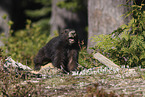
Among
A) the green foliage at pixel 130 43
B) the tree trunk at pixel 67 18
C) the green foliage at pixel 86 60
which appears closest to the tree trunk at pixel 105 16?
the green foliage at pixel 86 60

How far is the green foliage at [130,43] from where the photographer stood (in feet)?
22.2

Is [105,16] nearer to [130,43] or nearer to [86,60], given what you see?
[86,60]

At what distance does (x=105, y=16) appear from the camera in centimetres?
841

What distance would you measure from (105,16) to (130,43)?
1.83 m

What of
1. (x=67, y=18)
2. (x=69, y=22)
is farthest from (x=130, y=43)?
(x=67, y=18)

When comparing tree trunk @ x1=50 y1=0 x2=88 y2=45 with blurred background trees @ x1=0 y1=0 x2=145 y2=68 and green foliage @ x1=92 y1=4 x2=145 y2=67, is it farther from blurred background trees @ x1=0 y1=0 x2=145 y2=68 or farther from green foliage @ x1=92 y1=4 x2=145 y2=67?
green foliage @ x1=92 y1=4 x2=145 y2=67

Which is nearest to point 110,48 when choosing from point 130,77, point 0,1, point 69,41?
point 69,41

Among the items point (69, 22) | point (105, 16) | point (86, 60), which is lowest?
point (86, 60)

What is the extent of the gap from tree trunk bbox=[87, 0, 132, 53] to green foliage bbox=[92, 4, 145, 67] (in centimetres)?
80

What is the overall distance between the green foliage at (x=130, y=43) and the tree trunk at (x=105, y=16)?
31.6 inches

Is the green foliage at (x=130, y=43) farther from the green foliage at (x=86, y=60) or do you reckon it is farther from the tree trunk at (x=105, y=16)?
the tree trunk at (x=105, y=16)

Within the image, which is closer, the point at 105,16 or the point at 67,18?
the point at 105,16

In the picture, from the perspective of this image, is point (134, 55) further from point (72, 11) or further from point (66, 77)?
point (72, 11)

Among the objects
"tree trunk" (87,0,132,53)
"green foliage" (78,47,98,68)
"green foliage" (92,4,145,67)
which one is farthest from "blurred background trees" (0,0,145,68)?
"green foliage" (78,47,98,68)
